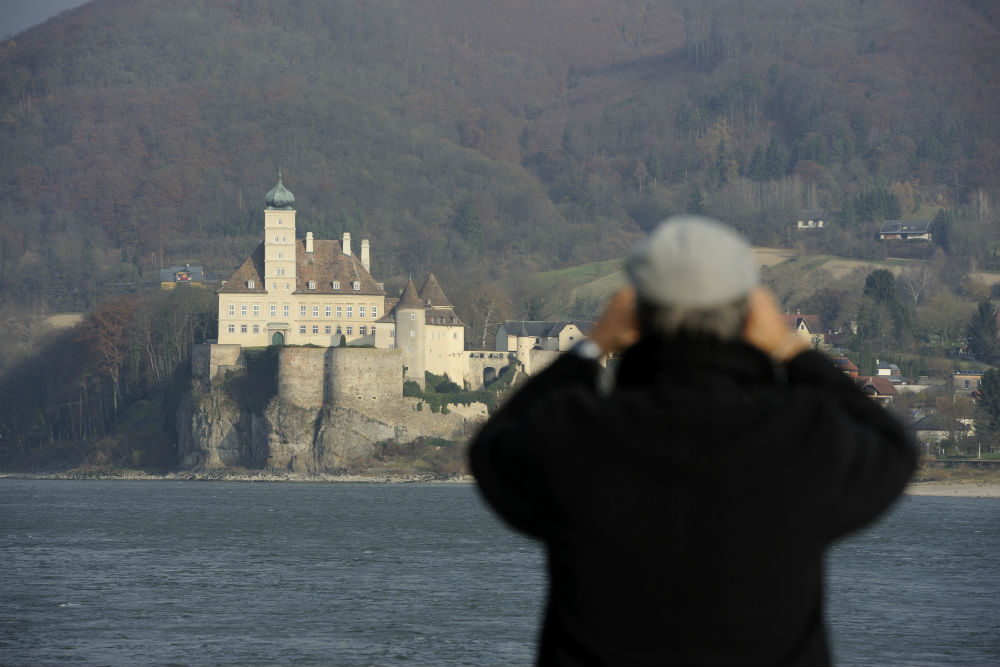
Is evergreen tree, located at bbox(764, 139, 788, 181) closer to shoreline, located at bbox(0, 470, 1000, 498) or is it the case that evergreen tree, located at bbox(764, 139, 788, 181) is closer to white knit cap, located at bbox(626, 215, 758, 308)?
shoreline, located at bbox(0, 470, 1000, 498)

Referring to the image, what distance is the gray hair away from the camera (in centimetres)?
250

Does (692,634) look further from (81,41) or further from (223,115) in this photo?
(81,41)

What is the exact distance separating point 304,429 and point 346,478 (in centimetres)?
286

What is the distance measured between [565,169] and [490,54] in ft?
131

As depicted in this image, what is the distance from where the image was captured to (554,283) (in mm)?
103125

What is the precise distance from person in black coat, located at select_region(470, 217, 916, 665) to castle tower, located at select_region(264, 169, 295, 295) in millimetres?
67472

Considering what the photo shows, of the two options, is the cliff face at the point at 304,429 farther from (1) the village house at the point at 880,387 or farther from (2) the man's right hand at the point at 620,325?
(2) the man's right hand at the point at 620,325

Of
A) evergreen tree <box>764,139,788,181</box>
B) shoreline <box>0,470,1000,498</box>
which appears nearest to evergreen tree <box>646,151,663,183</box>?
evergreen tree <box>764,139,788,181</box>

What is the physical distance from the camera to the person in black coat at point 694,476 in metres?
2.38

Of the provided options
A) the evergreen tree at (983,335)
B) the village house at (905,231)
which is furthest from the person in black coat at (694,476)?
the village house at (905,231)

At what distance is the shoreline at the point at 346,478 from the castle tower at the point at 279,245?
325 inches

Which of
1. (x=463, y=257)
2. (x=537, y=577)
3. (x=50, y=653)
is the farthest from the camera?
(x=463, y=257)

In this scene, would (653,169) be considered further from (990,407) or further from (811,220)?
(990,407)

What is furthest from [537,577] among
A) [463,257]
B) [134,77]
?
[134,77]
